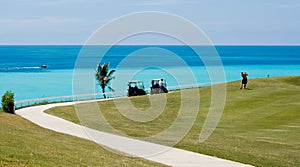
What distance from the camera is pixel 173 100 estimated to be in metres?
44.1

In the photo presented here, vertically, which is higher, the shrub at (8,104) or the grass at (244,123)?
the shrub at (8,104)

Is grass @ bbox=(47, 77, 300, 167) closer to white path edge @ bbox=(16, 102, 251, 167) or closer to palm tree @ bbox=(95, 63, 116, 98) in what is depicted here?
white path edge @ bbox=(16, 102, 251, 167)

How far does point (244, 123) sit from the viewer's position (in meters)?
31.6

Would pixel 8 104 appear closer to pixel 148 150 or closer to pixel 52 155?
pixel 148 150

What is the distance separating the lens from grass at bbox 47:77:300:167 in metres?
20.8

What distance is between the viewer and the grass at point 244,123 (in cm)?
2084

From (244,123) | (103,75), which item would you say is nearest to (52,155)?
(244,123)

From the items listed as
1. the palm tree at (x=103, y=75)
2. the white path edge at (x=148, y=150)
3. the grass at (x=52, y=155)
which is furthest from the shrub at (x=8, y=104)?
the palm tree at (x=103, y=75)

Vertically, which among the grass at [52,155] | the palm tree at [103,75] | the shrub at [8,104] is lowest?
the grass at [52,155]

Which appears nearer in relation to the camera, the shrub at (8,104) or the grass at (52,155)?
the grass at (52,155)

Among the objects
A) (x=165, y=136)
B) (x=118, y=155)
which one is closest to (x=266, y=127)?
(x=165, y=136)

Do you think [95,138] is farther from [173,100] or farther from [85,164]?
[173,100]

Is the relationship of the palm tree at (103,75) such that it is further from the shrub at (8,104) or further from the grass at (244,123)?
the shrub at (8,104)

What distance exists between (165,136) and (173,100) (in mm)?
19501
